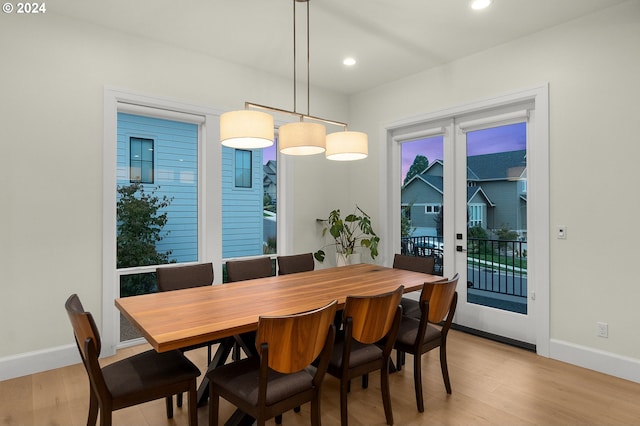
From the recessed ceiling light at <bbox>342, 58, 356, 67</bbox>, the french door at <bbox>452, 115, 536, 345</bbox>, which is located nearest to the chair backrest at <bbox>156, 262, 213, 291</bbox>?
the recessed ceiling light at <bbox>342, 58, 356, 67</bbox>

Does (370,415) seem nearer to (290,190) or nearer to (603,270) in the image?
(603,270)

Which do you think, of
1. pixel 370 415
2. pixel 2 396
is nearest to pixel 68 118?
pixel 2 396

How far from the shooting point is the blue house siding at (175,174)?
365cm

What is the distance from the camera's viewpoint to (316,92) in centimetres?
486

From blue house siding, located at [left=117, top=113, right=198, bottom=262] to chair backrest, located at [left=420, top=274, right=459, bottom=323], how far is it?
8.64 ft

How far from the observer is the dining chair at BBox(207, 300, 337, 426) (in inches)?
63.3

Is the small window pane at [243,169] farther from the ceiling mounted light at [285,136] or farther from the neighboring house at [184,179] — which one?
the ceiling mounted light at [285,136]

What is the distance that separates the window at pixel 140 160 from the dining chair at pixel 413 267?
2680mm

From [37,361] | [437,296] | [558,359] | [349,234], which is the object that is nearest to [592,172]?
[558,359]

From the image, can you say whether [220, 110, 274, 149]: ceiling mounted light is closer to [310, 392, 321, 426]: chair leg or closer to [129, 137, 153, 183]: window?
[310, 392, 321, 426]: chair leg

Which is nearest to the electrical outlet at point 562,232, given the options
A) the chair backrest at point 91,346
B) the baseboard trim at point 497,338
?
the baseboard trim at point 497,338

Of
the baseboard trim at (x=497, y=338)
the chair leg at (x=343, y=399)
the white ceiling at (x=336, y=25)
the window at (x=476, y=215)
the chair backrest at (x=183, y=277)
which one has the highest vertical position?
the white ceiling at (x=336, y=25)

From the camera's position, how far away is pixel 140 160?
363 cm

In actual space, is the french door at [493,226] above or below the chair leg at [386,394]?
above
